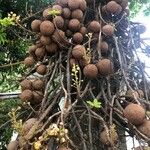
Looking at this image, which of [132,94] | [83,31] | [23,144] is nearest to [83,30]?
[83,31]

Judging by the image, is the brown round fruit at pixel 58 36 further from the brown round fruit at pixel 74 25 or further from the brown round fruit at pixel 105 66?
the brown round fruit at pixel 105 66

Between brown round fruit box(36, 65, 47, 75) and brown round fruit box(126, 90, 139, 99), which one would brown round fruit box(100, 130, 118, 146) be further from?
brown round fruit box(36, 65, 47, 75)

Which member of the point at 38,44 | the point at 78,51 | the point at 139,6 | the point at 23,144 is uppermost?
the point at 139,6

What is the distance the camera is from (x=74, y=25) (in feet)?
5.66

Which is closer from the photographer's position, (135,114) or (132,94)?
(135,114)

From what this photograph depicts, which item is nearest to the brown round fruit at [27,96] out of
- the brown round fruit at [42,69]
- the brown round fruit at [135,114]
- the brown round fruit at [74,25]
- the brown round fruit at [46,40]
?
the brown round fruit at [42,69]

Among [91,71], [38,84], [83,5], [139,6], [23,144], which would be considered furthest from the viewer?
[139,6]

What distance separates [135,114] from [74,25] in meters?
0.58

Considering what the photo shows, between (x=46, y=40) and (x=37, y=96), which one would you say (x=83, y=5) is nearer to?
(x=46, y=40)

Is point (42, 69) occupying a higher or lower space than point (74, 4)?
lower

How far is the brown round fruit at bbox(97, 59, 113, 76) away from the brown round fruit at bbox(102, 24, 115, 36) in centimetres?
19

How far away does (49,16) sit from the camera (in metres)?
1.76

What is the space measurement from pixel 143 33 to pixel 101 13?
0.85 ft

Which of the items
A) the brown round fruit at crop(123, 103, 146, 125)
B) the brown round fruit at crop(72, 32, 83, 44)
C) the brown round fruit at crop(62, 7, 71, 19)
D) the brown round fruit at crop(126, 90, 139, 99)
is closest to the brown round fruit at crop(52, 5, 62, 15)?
the brown round fruit at crop(62, 7, 71, 19)
